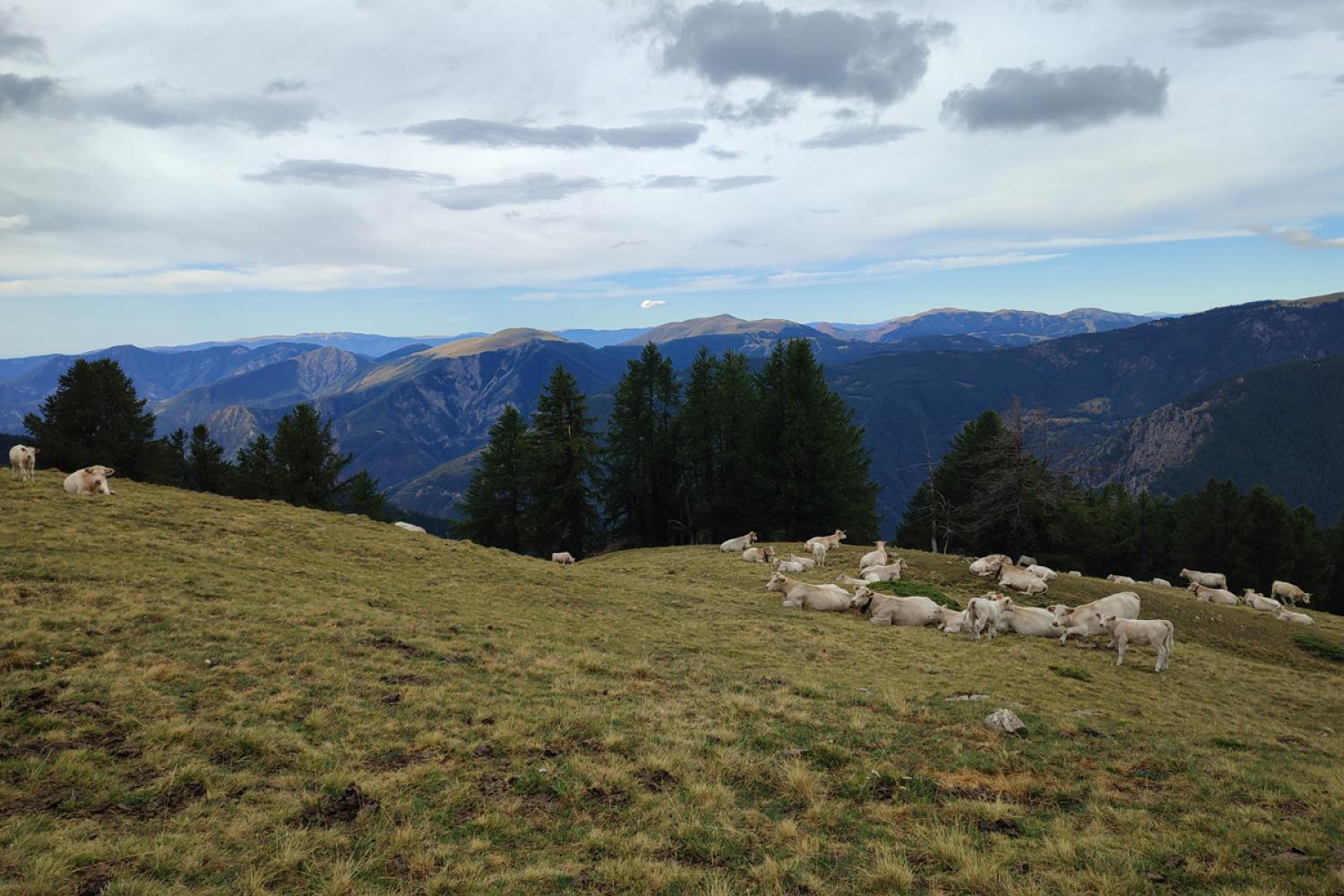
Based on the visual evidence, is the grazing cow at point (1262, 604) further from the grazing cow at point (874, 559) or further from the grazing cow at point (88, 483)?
the grazing cow at point (88, 483)

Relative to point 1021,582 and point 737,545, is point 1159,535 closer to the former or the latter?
point 1021,582

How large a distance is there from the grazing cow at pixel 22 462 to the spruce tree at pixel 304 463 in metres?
27.0

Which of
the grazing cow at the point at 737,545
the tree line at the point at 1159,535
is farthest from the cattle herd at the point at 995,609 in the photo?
the tree line at the point at 1159,535

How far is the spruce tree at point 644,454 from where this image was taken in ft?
169

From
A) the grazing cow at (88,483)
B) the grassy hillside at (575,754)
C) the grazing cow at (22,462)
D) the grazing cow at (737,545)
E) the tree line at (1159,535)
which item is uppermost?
the grazing cow at (22,462)

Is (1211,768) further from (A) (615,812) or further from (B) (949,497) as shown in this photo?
(B) (949,497)

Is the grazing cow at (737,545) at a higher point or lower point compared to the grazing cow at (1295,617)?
higher

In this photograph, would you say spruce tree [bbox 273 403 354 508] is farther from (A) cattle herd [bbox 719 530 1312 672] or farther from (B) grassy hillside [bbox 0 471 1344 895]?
(A) cattle herd [bbox 719 530 1312 672]

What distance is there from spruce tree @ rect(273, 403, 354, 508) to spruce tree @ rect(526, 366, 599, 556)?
17.2 metres

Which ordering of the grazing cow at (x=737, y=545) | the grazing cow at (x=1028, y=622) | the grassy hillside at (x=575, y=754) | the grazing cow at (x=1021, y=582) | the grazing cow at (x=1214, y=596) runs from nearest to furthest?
1. the grassy hillside at (x=575, y=754)
2. the grazing cow at (x=1028, y=622)
3. the grazing cow at (x=1021, y=582)
4. the grazing cow at (x=1214, y=596)
5. the grazing cow at (x=737, y=545)

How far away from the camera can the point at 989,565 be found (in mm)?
Answer: 27297

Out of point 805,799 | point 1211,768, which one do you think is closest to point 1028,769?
point 1211,768

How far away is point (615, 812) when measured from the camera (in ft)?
24.0

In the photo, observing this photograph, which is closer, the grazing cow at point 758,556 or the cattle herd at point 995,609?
the cattle herd at point 995,609
